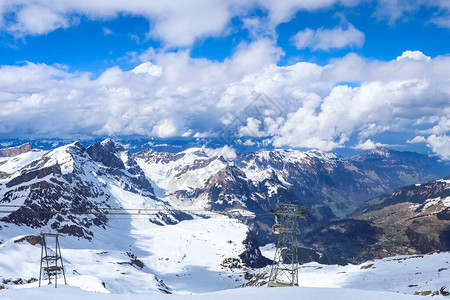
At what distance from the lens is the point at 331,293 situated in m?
34.4

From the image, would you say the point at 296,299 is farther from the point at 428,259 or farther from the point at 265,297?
the point at 428,259

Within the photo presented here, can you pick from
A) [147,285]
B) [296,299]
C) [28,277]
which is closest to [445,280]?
[296,299]

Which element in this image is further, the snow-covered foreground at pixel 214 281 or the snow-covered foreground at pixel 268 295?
the snow-covered foreground at pixel 214 281

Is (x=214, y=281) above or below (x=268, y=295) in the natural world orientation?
below

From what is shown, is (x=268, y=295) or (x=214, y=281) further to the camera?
(x=214, y=281)

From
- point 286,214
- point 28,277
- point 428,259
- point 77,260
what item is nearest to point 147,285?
point 28,277

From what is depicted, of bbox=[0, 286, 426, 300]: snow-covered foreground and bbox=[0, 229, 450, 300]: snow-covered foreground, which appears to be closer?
bbox=[0, 286, 426, 300]: snow-covered foreground

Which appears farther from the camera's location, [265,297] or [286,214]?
[286,214]

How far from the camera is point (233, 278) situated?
192m

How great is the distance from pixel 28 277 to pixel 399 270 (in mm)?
121723

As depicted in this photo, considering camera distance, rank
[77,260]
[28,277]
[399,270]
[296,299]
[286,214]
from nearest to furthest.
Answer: [296,299] → [286,214] → [399,270] → [28,277] → [77,260]

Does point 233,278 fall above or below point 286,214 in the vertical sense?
below

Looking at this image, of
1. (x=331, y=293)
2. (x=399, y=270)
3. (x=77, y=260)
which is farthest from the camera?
(x=77, y=260)

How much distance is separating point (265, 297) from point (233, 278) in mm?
172336
